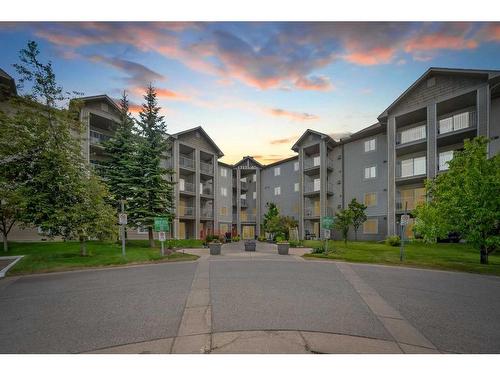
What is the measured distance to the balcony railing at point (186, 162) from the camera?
3188cm

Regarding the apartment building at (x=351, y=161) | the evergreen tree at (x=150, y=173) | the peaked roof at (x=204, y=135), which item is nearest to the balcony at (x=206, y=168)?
the apartment building at (x=351, y=161)

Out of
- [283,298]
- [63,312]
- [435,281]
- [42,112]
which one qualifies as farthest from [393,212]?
[42,112]

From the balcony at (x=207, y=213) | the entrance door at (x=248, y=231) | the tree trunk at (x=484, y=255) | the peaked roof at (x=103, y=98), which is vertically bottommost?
the entrance door at (x=248, y=231)

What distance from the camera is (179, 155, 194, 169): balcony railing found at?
105 feet

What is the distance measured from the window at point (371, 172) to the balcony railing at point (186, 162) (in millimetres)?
21018

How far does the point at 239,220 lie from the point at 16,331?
121 ft

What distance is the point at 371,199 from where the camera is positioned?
92.9ft

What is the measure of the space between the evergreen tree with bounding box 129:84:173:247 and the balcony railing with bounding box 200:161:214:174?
11.1m

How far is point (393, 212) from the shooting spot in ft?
82.7

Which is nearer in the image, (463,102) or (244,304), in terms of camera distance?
(244,304)

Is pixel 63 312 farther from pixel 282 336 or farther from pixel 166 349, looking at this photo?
pixel 282 336

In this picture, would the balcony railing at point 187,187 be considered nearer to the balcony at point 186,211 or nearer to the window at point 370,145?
the balcony at point 186,211

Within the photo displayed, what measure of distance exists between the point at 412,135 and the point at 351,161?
699cm

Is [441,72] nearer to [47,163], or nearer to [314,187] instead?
[314,187]
